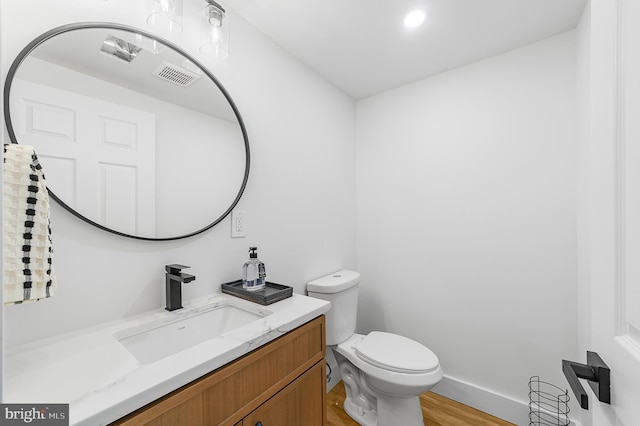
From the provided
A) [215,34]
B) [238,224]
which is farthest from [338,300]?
[215,34]

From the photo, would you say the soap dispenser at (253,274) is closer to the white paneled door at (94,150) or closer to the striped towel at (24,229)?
the white paneled door at (94,150)

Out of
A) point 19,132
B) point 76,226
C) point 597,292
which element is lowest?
point 597,292

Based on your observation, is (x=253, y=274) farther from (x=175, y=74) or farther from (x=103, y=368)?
(x=175, y=74)

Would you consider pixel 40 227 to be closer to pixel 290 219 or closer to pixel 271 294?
pixel 271 294

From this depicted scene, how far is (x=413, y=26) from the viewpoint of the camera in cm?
154

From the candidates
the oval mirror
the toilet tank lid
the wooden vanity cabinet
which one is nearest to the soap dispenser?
the oval mirror

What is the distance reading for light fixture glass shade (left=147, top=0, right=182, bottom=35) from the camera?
109cm

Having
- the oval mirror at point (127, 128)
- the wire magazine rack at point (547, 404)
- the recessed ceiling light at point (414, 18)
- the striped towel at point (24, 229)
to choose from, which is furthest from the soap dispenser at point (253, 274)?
the wire magazine rack at point (547, 404)

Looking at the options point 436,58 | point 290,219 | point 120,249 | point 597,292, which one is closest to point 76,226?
point 120,249

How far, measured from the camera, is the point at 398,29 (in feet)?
5.14

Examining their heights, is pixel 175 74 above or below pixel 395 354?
above

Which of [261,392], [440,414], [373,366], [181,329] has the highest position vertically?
[181,329]

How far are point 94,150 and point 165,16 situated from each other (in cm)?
62

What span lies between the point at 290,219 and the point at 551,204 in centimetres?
152
